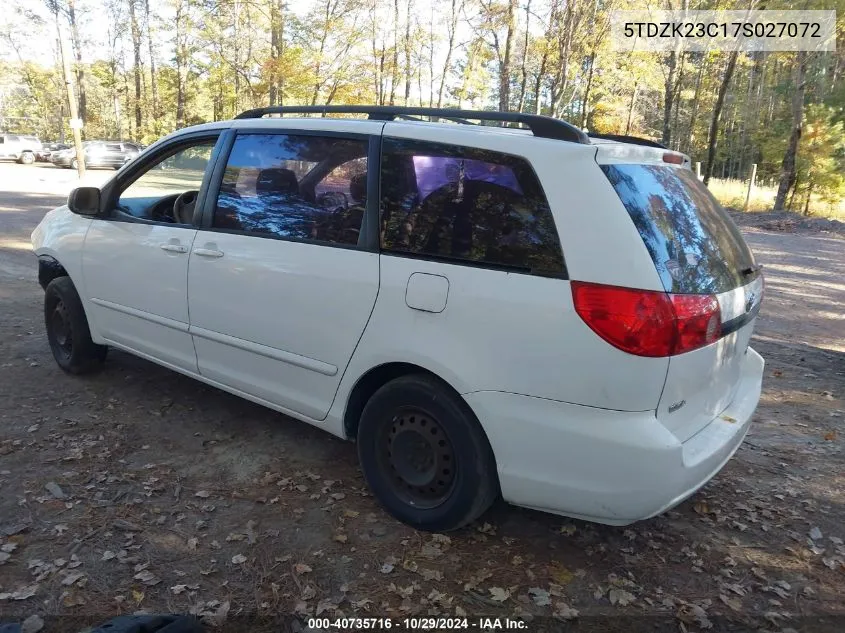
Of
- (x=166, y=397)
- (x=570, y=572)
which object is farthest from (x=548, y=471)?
(x=166, y=397)

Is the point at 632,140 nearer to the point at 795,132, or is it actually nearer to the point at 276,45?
the point at 795,132

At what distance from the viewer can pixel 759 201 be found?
79.8ft

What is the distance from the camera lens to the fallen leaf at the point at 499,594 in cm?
259

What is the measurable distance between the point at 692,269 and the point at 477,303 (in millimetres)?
880

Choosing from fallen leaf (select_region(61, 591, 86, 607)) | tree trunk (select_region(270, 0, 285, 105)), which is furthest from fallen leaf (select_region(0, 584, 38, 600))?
tree trunk (select_region(270, 0, 285, 105))

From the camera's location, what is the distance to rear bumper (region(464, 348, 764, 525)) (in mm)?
2381

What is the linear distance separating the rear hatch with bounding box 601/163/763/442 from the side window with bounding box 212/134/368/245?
1.25 meters

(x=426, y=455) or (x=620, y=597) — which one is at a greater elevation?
(x=426, y=455)

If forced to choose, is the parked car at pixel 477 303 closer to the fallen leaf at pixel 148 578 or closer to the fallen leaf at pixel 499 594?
the fallen leaf at pixel 499 594

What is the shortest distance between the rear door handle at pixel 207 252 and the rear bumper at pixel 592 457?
174 cm

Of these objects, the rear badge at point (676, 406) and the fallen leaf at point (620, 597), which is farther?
the fallen leaf at point (620, 597)

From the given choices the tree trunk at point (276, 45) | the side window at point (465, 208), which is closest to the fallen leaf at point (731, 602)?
the side window at point (465, 208)

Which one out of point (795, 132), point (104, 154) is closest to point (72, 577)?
point (795, 132)

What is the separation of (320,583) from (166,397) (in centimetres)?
237
